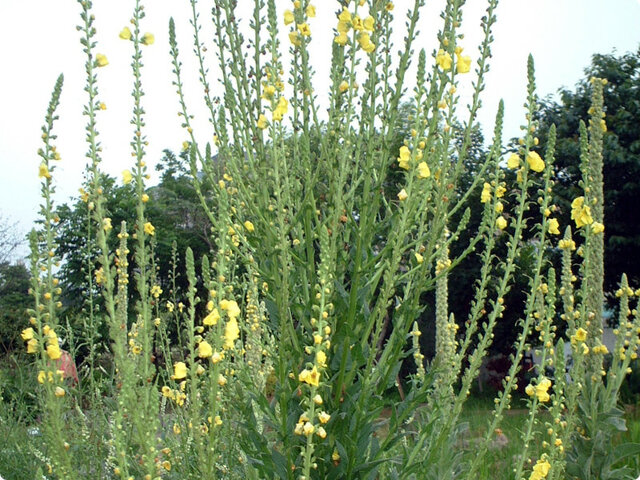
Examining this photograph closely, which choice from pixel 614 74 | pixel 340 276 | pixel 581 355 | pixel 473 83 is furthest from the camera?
pixel 614 74

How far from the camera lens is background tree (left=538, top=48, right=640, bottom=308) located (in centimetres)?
1281

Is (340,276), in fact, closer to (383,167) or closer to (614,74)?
(383,167)

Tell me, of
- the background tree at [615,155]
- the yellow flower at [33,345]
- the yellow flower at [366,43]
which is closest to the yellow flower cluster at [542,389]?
the yellow flower at [366,43]

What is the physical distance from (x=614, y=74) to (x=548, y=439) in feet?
40.0

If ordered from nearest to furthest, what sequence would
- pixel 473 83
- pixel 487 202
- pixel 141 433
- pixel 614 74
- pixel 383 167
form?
pixel 141 433 → pixel 383 167 → pixel 473 83 → pixel 487 202 → pixel 614 74

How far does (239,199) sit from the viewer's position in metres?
2.46

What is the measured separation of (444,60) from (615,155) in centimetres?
1171

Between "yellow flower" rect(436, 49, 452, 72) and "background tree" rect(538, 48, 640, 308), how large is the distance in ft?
36.4

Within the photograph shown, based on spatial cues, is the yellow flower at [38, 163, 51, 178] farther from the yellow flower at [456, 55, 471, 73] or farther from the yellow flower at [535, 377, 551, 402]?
the yellow flower at [535, 377, 551, 402]

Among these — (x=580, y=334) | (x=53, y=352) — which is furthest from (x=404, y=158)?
(x=580, y=334)

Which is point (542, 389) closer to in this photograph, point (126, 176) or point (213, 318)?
point (213, 318)

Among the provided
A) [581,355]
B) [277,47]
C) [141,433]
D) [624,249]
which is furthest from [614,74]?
[141,433]

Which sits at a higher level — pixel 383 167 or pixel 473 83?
pixel 473 83

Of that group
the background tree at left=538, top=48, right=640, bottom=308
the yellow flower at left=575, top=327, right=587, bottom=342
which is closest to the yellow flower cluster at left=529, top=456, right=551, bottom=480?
the yellow flower at left=575, top=327, right=587, bottom=342
